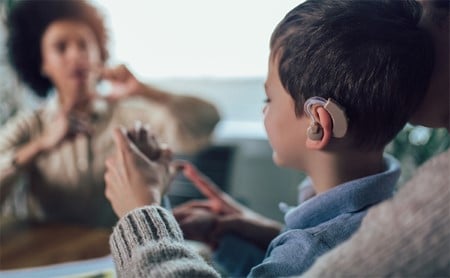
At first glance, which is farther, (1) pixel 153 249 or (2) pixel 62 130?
(2) pixel 62 130

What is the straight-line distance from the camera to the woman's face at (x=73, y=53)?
101cm

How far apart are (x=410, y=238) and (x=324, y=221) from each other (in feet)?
0.52

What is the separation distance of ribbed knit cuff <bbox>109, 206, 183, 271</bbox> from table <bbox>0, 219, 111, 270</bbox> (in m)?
0.40

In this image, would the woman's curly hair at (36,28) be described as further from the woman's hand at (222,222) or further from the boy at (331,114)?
the boy at (331,114)

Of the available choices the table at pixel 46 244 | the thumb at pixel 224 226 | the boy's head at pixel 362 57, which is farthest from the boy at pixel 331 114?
the table at pixel 46 244

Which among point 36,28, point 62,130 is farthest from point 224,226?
point 36,28

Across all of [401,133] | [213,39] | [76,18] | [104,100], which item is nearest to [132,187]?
[401,133]

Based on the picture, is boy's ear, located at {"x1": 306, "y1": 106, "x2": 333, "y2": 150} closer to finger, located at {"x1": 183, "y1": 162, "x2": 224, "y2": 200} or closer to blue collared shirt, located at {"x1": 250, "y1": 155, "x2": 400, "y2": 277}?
blue collared shirt, located at {"x1": 250, "y1": 155, "x2": 400, "y2": 277}

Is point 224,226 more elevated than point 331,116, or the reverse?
point 331,116

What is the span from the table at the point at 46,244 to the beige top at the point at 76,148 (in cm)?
2

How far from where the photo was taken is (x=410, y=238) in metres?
0.29

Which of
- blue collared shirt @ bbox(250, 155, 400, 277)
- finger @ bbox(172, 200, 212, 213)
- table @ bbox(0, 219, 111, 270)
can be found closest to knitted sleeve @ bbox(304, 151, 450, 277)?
blue collared shirt @ bbox(250, 155, 400, 277)

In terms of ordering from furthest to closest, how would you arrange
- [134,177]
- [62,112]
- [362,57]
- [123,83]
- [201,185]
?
[62,112]
[123,83]
[201,185]
[134,177]
[362,57]

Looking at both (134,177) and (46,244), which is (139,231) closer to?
(134,177)
